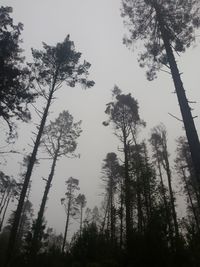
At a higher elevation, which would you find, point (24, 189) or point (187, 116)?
point (187, 116)

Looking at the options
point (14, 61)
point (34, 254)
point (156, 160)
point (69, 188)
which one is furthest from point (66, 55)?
point (69, 188)

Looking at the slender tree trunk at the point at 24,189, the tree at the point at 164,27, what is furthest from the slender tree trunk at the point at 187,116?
the slender tree trunk at the point at 24,189

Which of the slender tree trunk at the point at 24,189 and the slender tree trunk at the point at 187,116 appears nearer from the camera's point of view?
the slender tree trunk at the point at 187,116

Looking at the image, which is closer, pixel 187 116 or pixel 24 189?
pixel 187 116

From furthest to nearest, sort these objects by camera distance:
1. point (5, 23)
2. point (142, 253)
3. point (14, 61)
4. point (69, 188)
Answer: point (69, 188)
point (14, 61)
point (5, 23)
point (142, 253)

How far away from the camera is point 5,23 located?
1453 centimetres

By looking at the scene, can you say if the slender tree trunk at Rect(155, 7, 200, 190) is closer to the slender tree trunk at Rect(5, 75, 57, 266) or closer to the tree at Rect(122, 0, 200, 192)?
the tree at Rect(122, 0, 200, 192)

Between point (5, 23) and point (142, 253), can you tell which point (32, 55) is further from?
point (142, 253)

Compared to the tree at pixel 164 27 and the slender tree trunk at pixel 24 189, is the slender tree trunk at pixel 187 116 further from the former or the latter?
the slender tree trunk at pixel 24 189

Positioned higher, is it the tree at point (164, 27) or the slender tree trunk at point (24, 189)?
the tree at point (164, 27)

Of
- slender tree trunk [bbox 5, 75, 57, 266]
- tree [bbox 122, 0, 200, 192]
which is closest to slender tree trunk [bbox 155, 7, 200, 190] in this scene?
tree [bbox 122, 0, 200, 192]

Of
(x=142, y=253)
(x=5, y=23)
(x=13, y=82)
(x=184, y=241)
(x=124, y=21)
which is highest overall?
(x=5, y=23)

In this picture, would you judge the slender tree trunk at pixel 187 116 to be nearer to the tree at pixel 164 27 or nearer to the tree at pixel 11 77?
the tree at pixel 164 27

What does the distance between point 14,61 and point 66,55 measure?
11.5 ft
